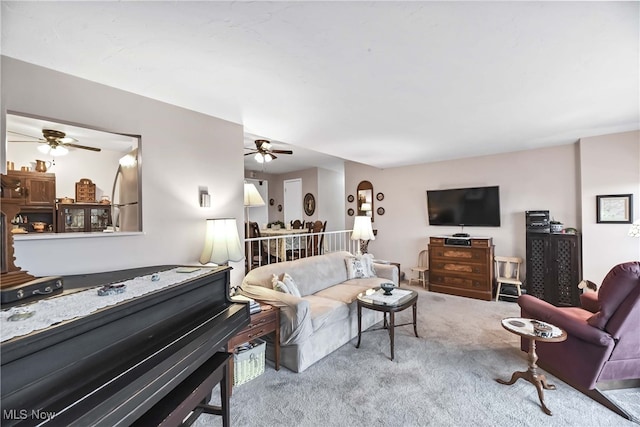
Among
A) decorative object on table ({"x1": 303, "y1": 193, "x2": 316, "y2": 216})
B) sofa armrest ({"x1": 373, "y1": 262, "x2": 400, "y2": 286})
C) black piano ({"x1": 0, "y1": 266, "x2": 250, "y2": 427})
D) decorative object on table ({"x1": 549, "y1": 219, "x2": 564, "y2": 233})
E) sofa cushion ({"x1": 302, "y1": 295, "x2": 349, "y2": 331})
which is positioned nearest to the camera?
black piano ({"x1": 0, "y1": 266, "x2": 250, "y2": 427})

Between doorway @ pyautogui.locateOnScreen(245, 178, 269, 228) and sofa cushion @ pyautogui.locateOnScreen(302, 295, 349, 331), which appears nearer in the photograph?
sofa cushion @ pyautogui.locateOnScreen(302, 295, 349, 331)

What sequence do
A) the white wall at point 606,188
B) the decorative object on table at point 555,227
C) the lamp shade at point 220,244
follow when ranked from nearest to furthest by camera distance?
1. the lamp shade at point 220,244
2. the white wall at point 606,188
3. the decorative object on table at point 555,227

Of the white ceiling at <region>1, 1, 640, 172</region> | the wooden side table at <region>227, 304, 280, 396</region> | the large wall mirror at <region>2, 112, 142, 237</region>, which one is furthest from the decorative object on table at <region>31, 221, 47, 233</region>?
the wooden side table at <region>227, 304, 280, 396</region>

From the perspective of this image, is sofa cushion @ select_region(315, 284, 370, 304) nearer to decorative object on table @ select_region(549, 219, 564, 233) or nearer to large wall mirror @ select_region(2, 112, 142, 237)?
large wall mirror @ select_region(2, 112, 142, 237)

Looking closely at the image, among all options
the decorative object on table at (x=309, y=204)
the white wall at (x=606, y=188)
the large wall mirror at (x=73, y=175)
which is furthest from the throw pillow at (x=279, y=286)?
the decorative object on table at (x=309, y=204)

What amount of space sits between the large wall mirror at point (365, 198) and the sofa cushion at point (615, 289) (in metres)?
4.26

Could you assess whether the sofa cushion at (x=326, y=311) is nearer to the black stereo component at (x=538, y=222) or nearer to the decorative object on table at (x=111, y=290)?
the decorative object on table at (x=111, y=290)

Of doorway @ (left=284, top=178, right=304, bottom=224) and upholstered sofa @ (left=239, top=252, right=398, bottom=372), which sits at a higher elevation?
doorway @ (left=284, top=178, right=304, bottom=224)

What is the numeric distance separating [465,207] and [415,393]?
369 cm

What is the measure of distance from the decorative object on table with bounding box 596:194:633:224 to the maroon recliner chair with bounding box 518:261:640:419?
234 cm

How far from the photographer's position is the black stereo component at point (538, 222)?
408 cm

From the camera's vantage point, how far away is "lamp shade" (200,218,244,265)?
2.37 m

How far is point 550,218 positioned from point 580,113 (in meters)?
2.06

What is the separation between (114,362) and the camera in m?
1.09
